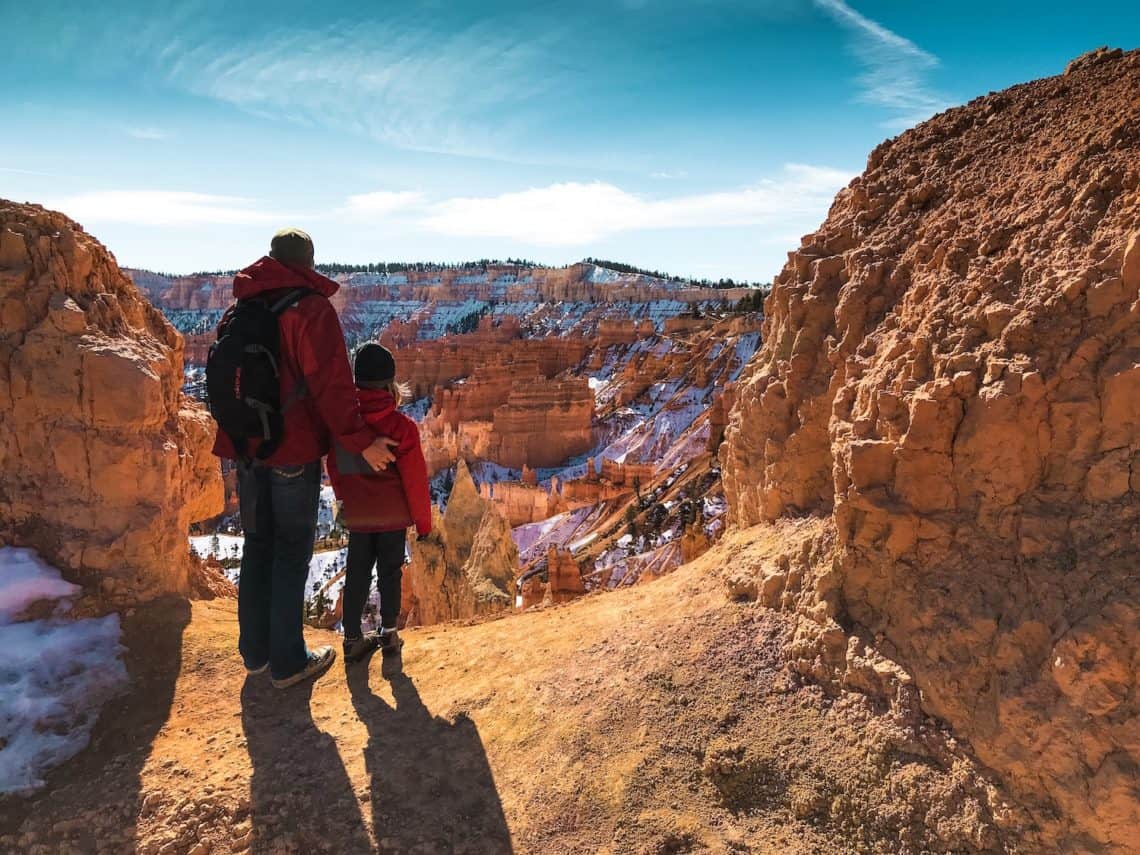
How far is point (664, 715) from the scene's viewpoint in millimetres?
3070

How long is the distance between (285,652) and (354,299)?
140 m

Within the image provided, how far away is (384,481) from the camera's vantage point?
3637mm

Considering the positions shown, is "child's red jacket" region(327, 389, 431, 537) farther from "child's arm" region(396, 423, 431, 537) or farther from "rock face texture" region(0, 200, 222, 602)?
"rock face texture" region(0, 200, 222, 602)

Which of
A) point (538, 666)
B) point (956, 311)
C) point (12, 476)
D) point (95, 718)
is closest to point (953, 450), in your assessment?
point (956, 311)

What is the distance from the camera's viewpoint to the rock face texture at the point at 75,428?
4070mm

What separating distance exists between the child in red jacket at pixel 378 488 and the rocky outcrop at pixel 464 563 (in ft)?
25.0

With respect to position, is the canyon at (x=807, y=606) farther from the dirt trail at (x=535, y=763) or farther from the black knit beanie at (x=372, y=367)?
the black knit beanie at (x=372, y=367)

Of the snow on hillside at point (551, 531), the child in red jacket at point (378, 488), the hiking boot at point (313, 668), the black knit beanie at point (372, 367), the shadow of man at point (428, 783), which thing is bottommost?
the snow on hillside at point (551, 531)

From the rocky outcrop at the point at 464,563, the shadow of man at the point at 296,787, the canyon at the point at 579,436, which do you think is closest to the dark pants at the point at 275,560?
the shadow of man at the point at 296,787

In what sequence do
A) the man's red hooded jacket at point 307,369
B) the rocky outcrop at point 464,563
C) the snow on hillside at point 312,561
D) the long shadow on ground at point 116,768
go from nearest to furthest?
1. the long shadow on ground at point 116,768
2. the man's red hooded jacket at point 307,369
3. the rocky outcrop at point 464,563
4. the snow on hillside at point 312,561

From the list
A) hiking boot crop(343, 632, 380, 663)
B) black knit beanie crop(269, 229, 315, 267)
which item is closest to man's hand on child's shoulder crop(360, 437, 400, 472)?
black knit beanie crop(269, 229, 315, 267)

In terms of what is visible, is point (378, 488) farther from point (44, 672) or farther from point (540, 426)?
point (540, 426)

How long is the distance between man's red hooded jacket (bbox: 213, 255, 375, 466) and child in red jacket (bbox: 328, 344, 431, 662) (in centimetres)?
19

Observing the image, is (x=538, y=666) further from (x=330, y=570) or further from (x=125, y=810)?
(x=330, y=570)
